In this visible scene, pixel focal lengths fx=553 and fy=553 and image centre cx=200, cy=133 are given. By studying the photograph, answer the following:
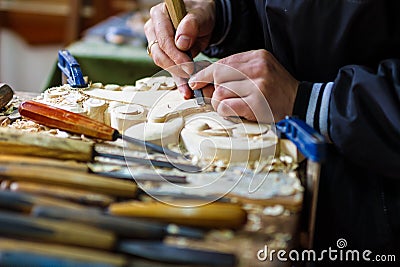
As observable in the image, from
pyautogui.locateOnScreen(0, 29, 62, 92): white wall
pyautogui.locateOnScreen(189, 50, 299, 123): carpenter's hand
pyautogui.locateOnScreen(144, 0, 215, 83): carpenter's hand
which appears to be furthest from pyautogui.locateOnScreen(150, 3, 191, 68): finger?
pyautogui.locateOnScreen(0, 29, 62, 92): white wall

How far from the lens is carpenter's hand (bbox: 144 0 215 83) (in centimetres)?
91

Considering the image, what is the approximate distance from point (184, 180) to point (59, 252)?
202 mm

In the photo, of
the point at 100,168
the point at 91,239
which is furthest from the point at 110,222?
the point at 100,168

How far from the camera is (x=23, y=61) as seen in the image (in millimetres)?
3221

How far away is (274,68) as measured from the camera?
804mm

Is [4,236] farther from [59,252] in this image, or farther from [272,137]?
[272,137]

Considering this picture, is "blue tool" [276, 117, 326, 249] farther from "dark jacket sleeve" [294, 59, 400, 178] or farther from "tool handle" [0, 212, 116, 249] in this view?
"tool handle" [0, 212, 116, 249]

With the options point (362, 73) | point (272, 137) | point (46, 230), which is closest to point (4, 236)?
point (46, 230)

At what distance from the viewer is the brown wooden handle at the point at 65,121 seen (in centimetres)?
76

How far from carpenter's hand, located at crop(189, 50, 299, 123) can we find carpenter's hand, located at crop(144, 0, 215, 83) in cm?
9

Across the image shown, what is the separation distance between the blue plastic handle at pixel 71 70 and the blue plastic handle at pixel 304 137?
14.7 inches

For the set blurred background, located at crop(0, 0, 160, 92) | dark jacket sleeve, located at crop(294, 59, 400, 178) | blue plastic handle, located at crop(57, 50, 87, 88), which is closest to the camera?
dark jacket sleeve, located at crop(294, 59, 400, 178)

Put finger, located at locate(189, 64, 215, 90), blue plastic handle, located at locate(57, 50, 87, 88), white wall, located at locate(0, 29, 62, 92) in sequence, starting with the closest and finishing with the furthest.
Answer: finger, located at locate(189, 64, 215, 90) → blue plastic handle, located at locate(57, 50, 87, 88) → white wall, located at locate(0, 29, 62, 92)

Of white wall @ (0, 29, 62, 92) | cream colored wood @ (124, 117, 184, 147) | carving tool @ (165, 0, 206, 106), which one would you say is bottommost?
white wall @ (0, 29, 62, 92)
